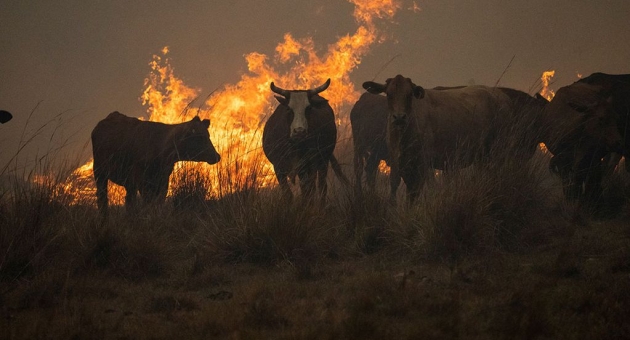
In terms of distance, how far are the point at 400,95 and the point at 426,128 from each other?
2.86ft

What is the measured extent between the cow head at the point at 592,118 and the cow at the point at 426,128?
105 cm

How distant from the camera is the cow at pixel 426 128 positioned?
8.66 meters

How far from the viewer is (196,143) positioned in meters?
12.2

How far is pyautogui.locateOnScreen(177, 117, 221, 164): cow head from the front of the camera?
12055mm

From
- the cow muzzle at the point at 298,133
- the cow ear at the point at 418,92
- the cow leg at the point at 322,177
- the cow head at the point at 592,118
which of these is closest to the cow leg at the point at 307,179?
the cow leg at the point at 322,177

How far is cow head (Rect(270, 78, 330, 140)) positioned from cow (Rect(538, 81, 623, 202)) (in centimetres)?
339

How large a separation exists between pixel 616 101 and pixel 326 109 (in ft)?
14.7

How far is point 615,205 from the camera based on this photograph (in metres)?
8.81

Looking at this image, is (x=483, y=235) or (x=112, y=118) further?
(x=112, y=118)

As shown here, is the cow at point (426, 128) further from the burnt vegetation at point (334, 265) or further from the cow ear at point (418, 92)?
the burnt vegetation at point (334, 265)

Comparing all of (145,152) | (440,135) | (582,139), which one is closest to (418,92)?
(440,135)

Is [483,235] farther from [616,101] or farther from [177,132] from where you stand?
[177,132]

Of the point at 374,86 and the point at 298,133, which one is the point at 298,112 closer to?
the point at 298,133

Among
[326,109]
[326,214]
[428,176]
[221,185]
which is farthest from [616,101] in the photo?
[221,185]
